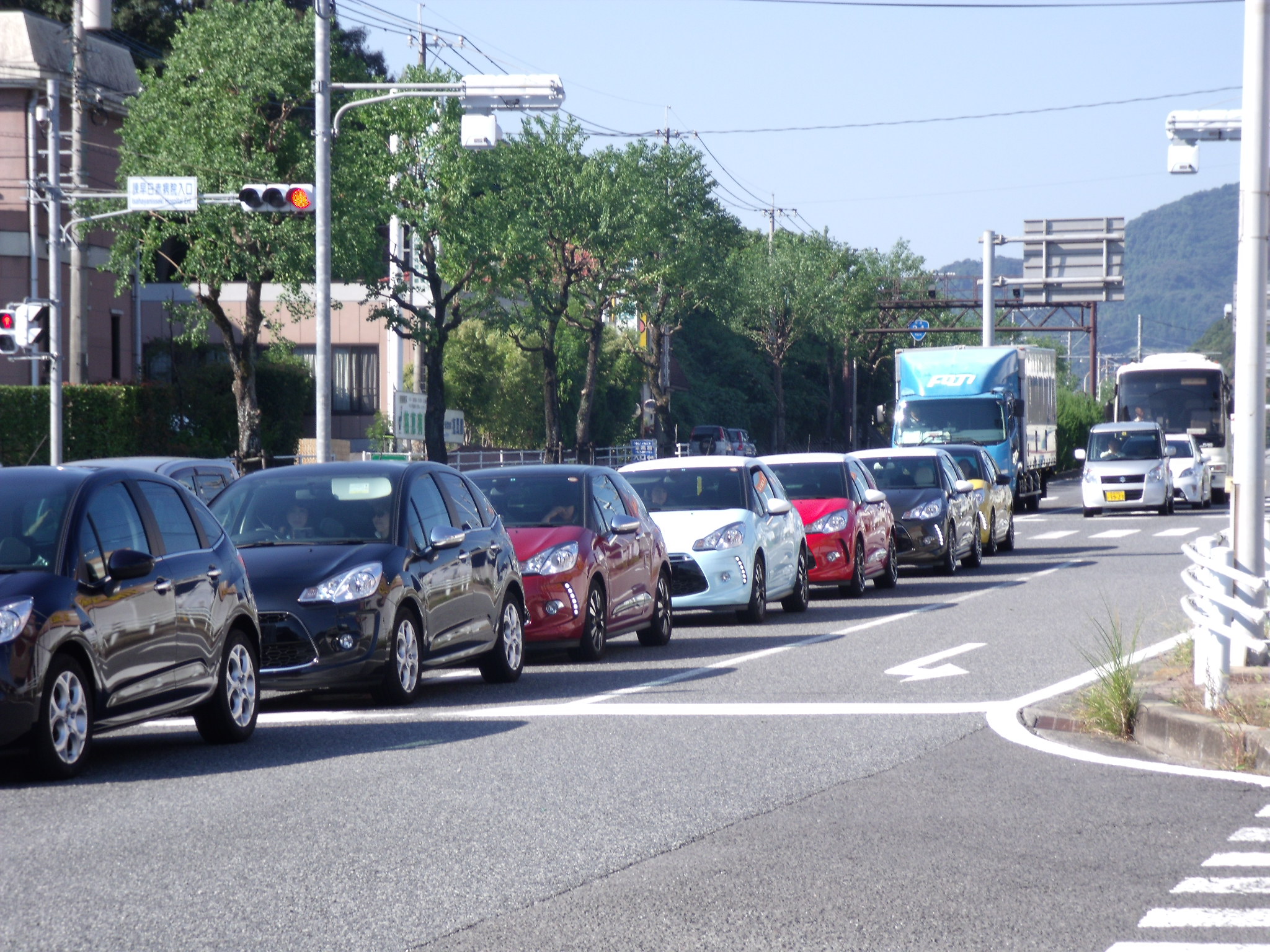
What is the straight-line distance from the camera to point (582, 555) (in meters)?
13.8

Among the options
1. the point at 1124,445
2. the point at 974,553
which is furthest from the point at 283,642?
the point at 1124,445

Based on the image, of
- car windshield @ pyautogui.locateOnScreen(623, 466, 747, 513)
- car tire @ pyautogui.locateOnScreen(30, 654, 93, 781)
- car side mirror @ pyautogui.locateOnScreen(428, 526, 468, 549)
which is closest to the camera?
car tire @ pyautogui.locateOnScreen(30, 654, 93, 781)

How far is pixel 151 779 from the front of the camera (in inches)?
332

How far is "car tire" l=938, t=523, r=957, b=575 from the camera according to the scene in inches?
938

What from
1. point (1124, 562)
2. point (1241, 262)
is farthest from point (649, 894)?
point (1124, 562)

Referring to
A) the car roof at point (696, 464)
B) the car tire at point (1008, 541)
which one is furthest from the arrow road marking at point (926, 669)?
the car tire at point (1008, 541)

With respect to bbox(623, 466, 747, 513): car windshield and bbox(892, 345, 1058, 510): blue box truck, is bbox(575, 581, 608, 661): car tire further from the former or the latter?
bbox(892, 345, 1058, 510): blue box truck

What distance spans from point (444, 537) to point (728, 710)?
226cm

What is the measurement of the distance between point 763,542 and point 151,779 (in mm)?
9762

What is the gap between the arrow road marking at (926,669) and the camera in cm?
1247

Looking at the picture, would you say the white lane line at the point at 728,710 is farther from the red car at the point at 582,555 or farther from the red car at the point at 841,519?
the red car at the point at 841,519

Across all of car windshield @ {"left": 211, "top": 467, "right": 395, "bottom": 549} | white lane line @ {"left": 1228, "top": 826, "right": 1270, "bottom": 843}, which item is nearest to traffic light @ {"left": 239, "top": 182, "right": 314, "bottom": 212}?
car windshield @ {"left": 211, "top": 467, "right": 395, "bottom": 549}

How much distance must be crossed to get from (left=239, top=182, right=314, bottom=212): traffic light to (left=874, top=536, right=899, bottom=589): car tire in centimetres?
958

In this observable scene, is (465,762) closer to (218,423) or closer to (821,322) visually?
(218,423)
